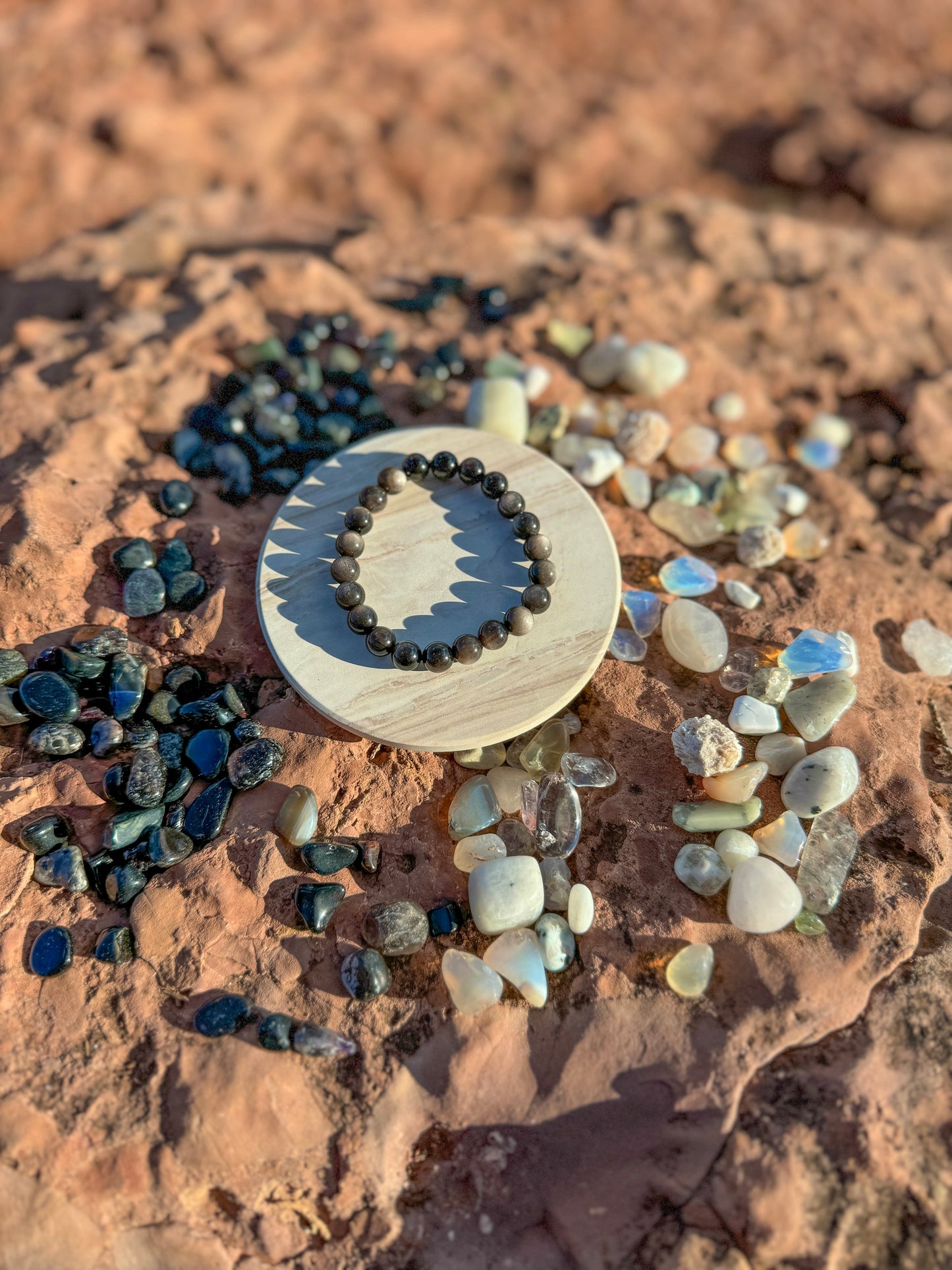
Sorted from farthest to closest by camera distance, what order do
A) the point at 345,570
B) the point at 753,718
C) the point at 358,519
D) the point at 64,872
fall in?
the point at 358,519 → the point at 345,570 → the point at 753,718 → the point at 64,872

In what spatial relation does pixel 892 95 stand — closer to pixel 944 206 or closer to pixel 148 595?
pixel 944 206

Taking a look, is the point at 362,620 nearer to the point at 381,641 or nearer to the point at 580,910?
the point at 381,641

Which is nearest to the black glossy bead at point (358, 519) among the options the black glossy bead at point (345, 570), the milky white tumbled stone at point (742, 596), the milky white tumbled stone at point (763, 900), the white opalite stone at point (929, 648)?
the black glossy bead at point (345, 570)

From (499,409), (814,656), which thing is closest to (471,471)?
(499,409)

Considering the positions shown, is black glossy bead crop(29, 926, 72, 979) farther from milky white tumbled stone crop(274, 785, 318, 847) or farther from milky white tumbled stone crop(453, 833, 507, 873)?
milky white tumbled stone crop(453, 833, 507, 873)

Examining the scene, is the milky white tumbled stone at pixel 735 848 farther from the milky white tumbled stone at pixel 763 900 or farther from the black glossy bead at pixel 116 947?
the black glossy bead at pixel 116 947

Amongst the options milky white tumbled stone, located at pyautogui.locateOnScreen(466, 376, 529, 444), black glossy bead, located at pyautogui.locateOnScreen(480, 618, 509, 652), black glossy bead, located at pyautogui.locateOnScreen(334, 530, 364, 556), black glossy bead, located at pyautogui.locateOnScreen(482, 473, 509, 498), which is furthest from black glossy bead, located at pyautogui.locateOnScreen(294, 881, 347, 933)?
milky white tumbled stone, located at pyautogui.locateOnScreen(466, 376, 529, 444)

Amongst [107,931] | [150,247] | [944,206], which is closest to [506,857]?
[107,931]
